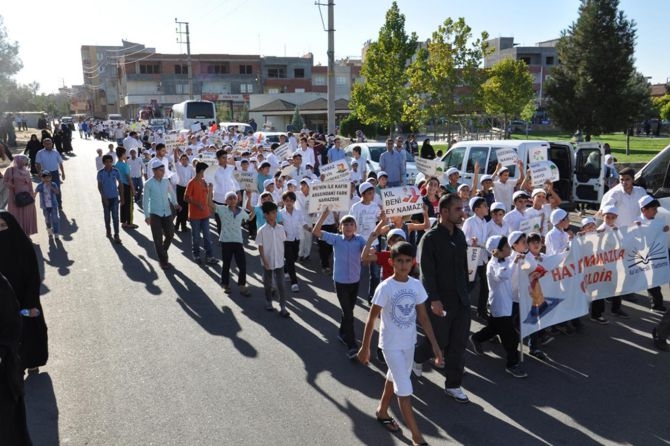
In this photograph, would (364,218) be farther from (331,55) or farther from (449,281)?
(331,55)

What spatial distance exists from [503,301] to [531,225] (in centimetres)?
222

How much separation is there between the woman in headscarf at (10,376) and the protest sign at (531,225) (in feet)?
20.1

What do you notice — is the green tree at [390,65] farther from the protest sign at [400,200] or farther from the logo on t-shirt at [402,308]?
the logo on t-shirt at [402,308]

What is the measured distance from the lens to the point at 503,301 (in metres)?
6.09

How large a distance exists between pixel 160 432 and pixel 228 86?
78.6 metres

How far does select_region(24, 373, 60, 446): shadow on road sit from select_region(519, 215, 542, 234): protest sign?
5.91 meters

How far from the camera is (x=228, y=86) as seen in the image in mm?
79688

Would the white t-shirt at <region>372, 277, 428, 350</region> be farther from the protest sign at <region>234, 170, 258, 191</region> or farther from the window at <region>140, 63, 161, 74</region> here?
the window at <region>140, 63, 161, 74</region>

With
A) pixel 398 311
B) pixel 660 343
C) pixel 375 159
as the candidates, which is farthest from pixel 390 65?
pixel 398 311

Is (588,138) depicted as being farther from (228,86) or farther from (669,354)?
(228,86)

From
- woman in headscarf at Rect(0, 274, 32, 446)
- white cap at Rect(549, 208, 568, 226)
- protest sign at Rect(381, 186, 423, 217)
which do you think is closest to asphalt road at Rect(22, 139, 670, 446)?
woman in headscarf at Rect(0, 274, 32, 446)

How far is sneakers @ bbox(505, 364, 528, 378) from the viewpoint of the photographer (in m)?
5.98

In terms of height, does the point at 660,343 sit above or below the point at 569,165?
below

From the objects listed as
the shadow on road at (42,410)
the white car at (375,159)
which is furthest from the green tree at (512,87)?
the shadow on road at (42,410)
